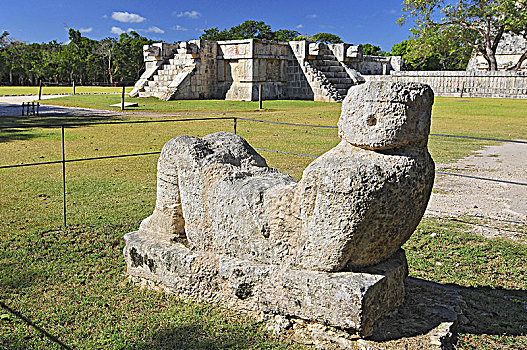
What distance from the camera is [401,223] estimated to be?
3.25 m

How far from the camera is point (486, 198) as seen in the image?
25.0 ft

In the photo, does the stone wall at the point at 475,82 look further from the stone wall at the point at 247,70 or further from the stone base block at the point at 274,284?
the stone base block at the point at 274,284

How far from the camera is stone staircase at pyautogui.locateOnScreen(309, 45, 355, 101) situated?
26.7 metres

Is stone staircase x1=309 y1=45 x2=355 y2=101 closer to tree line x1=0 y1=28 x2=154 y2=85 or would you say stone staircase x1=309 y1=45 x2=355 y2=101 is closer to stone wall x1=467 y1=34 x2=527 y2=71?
stone wall x1=467 y1=34 x2=527 y2=71

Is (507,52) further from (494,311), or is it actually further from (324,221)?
(324,221)

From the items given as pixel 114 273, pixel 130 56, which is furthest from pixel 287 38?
pixel 114 273

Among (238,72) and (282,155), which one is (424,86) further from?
(238,72)

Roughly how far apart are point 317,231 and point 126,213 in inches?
158

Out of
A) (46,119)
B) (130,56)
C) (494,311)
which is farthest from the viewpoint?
(130,56)

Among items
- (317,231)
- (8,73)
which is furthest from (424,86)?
(8,73)

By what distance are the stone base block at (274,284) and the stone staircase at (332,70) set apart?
23.3 metres

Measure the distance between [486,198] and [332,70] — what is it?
68.3 feet

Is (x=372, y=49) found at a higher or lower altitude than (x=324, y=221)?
higher

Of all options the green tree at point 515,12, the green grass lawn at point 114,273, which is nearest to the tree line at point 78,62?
the green tree at point 515,12
